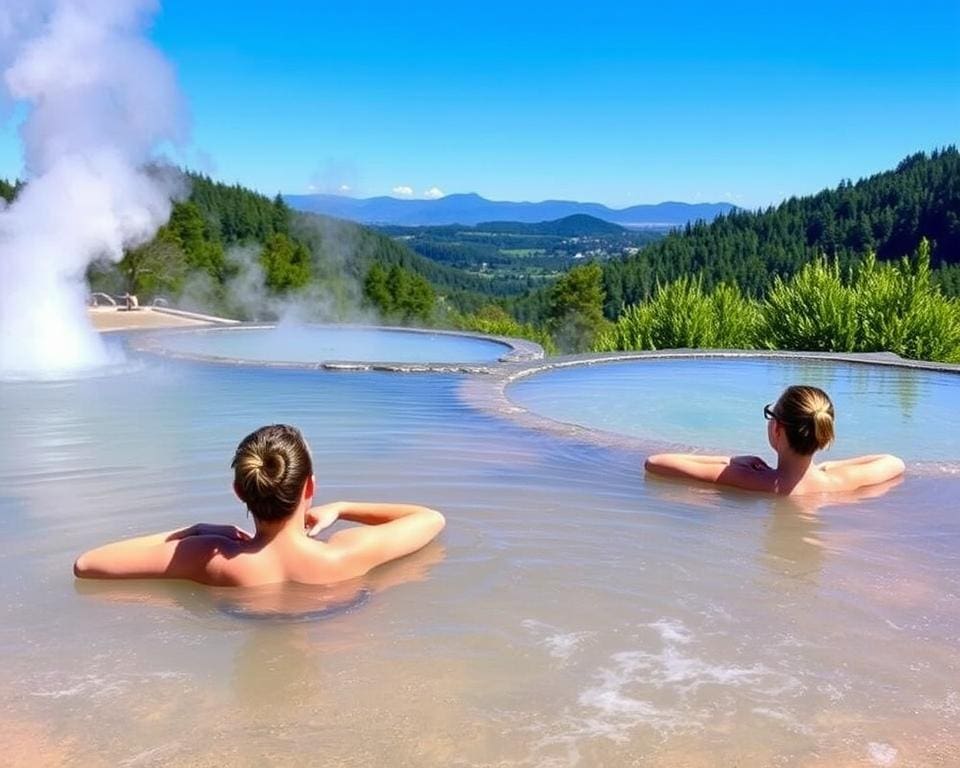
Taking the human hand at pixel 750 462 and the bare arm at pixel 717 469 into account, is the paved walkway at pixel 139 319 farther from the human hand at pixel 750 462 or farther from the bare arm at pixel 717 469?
the human hand at pixel 750 462

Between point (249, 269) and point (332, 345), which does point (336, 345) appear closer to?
point (332, 345)

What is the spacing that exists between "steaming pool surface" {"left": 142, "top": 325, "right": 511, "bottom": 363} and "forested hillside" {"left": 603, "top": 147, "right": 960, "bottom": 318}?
62863 millimetres

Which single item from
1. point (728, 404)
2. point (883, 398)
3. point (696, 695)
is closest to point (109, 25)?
point (728, 404)

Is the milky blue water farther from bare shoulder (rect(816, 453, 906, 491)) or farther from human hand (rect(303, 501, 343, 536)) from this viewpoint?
human hand (rect(303, 501, 343, 536))

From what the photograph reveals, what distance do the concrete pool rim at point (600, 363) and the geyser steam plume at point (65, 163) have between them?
3.82 metres

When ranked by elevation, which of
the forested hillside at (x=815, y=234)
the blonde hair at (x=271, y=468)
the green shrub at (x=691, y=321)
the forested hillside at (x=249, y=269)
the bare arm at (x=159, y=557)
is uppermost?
the forested hillside at (x=815, y=234)

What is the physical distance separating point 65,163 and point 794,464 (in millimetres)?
7078

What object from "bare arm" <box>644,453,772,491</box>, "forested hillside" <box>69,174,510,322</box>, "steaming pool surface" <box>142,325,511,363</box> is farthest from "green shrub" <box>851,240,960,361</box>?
"forested hillside" <box>69,174,510,322</box>

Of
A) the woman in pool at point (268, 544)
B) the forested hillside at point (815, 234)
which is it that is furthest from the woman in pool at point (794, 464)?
the forested hillside at point (815, 234)

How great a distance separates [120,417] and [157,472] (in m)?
1.64

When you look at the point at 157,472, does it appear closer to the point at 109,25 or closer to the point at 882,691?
the point at 882,691

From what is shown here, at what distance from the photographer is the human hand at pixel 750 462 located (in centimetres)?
431

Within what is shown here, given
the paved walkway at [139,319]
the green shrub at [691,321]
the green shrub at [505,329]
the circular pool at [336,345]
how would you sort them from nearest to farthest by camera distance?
the circular pool at [336,345]
the green shrub at [691,321]
the paved walkway at [139,319]
the green shrub at [505,329]

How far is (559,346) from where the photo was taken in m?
40.2
